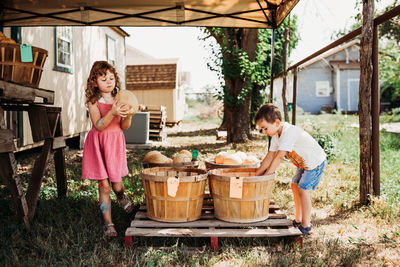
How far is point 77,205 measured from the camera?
13.4 feet

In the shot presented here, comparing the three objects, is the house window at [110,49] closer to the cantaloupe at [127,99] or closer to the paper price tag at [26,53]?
the paper price tag at [26,53]

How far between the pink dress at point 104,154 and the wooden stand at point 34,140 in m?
0.61

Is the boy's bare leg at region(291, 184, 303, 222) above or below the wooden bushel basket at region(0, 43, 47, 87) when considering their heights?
below

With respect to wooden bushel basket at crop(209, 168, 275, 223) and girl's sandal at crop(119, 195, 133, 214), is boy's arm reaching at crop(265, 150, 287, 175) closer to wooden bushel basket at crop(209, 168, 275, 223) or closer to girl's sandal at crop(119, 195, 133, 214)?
wooden bushel basket at crop(209, 168, 275, 223)

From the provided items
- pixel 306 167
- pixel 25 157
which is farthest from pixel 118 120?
pixel 25 157

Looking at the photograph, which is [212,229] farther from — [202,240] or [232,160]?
[232,160]

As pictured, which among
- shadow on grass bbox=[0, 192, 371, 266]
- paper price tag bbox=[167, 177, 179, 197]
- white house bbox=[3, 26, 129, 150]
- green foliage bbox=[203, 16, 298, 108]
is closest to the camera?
shadow on grass bbox=[0, 192, 371, 266]

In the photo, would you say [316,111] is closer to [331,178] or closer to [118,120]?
[331,178]

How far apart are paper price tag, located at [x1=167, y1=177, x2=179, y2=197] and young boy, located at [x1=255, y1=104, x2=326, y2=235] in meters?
0.91

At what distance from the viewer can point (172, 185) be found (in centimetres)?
307

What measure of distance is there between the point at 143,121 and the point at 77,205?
614 centimetres

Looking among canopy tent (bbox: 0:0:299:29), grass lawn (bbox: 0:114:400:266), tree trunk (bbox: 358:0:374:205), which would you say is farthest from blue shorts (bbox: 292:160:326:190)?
canopy tent (bbox: 0:0:299:29)

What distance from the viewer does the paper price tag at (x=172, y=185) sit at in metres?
3.06

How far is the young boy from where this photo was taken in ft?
10.9
